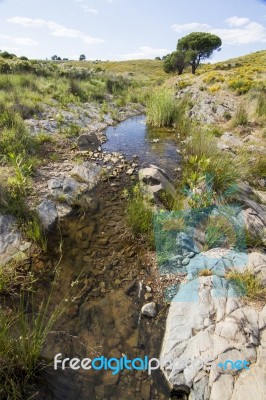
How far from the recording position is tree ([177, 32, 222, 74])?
37312 millimetres

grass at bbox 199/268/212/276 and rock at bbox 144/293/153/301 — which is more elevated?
grass at bbox 199/268/212/276

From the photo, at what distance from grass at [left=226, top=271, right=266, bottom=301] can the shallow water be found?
415 cm

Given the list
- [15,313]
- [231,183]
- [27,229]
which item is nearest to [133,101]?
[231,183]

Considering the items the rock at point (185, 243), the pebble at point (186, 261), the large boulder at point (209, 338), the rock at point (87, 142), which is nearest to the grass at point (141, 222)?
the rock at point (185, 243)

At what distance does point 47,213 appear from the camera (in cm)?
466

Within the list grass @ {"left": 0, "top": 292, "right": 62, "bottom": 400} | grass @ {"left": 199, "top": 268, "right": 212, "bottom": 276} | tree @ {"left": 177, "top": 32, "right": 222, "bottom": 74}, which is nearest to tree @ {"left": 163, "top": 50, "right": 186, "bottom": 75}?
tree @ {"left": 177, "top": 32, "right": 222, "bottom": 74}

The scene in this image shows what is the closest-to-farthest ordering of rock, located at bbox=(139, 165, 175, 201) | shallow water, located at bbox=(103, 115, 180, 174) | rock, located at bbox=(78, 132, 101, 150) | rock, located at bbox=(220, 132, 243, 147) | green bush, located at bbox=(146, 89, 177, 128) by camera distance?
rock, located at bbox=(139, 165, 175, 201)
shallow water, located at bbox=(103, 115, 180, 174)
rock, located at bbox=(78, 132, 101, 150)
rock, located at bbox=(220, 132, 243, 147)
green bush, located at bbox=(146, 89, 177, 128)

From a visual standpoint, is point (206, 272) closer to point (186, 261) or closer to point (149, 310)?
point (186, 261)

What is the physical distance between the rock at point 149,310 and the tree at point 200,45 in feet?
133

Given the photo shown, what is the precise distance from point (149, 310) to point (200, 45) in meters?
44.0

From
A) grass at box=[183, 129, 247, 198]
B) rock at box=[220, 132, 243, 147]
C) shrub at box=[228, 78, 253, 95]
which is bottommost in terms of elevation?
grass at box=[183, 129, 247, 198]

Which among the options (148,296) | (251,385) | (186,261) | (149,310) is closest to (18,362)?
(149,310)

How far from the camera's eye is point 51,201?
4.97m

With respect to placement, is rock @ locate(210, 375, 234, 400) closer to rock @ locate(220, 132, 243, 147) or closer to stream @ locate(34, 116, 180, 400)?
stream @ locate(34, 116, 180, 400)
